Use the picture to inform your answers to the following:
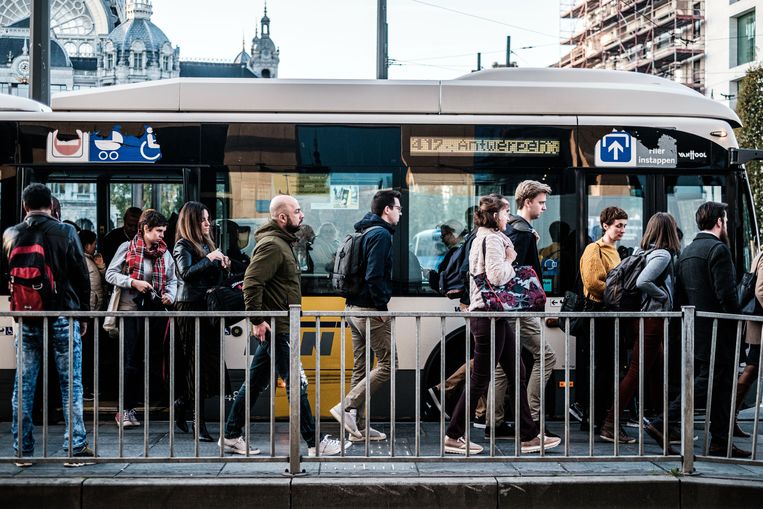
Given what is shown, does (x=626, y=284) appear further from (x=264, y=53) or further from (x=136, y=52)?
(x=264, y=53)

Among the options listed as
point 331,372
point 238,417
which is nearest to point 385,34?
point 331,372

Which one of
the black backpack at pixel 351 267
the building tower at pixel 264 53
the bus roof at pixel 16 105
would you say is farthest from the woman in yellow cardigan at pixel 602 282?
the building tower at pixel 264 53

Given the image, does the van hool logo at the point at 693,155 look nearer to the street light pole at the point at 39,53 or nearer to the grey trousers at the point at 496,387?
the grey trousers at the point at 496,387

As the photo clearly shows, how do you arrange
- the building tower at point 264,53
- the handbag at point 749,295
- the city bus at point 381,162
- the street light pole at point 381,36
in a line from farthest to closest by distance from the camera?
the building tower at point 264,53, the street light pole at point 381,36, the city bus at point 381,162, the handbag at point 749,295

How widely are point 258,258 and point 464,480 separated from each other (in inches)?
83.4

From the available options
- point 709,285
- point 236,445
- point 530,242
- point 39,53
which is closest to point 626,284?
point 709,285

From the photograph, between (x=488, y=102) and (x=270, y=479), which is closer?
(x=270, y=479)

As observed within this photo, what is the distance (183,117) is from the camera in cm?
811

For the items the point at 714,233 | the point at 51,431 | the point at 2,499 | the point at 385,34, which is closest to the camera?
the point at 2,499

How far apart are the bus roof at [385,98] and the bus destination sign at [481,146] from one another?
0.81 ft

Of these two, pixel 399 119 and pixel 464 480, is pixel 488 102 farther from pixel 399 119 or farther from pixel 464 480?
pixel 464 480

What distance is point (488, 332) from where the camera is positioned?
631 centimetres

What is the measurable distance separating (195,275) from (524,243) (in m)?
2.53

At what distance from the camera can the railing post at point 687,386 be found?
575cm
